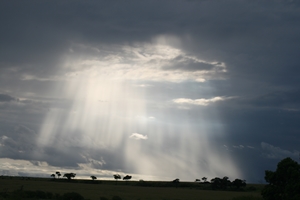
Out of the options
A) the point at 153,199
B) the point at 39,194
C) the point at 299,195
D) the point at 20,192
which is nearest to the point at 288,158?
the point at 299,195

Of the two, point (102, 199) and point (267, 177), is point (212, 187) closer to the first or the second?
point (102, 199)

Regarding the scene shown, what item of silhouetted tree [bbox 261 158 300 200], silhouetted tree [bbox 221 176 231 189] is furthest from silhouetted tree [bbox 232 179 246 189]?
silhouetted tree [bbox 261 158 300 200]

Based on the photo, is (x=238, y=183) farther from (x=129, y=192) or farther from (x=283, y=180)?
(x=283, y=180)

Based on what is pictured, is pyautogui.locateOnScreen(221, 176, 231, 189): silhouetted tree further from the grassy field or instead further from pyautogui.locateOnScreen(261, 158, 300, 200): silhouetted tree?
pyautogui.locateOnScreen(261, 158, 300, 200): silhouetted tree

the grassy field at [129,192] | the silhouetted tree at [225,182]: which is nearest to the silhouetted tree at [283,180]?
the grassy field at [129,192]

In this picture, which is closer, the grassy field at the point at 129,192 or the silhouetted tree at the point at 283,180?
the silhouetted tree at the point at 283,180

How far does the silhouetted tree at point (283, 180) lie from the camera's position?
50844 mm

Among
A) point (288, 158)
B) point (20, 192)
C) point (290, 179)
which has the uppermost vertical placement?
point (288, 158)

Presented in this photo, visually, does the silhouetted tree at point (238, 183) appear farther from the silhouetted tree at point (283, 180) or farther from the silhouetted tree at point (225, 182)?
the silhouetted tree at point (283, 180)

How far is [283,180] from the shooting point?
2093 inches

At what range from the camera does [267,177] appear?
5469 centimetres

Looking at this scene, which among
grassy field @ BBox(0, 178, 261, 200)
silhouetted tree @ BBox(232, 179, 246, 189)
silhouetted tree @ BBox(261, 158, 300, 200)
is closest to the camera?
silhouetted tree @ BBox(261, 158, 300, 200)

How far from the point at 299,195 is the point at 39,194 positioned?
2391 inches

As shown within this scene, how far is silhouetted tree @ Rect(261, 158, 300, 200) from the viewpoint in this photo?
167 ft
